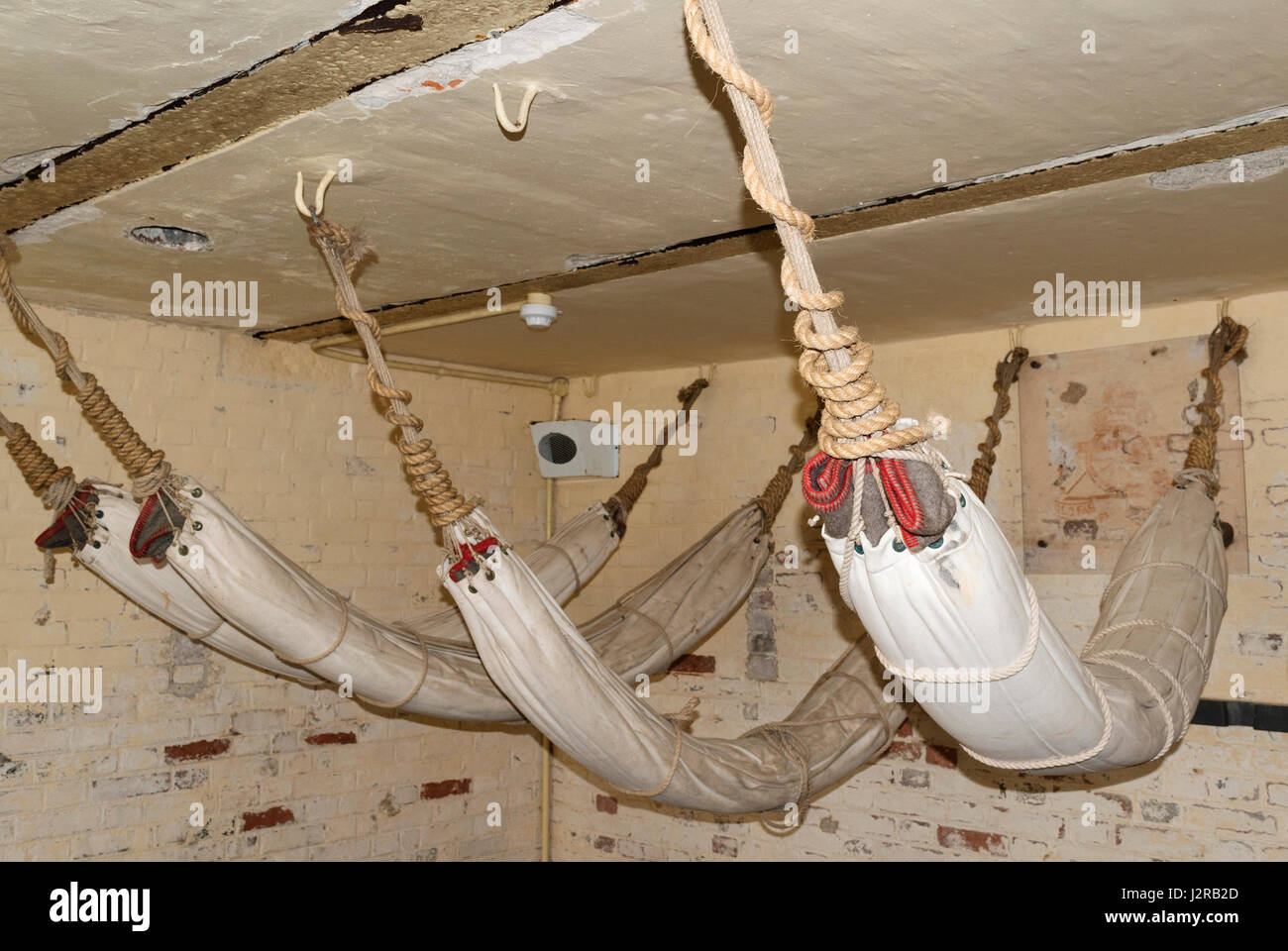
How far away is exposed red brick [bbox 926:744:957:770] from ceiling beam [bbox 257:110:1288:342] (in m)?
1.74

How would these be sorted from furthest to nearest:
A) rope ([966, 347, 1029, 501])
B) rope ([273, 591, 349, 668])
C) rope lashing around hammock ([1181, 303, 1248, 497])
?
1. rope ([966, 347, 1029, 501])
2. rope lashing around hammock ([1181, 303, 1248, 497])
3. rope ([273, 591, 349, 668])

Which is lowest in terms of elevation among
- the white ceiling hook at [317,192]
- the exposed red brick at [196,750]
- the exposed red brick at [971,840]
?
the exposed red brick at [971,840]

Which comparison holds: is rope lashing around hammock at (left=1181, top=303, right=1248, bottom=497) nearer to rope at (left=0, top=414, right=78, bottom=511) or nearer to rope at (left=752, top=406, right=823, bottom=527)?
rope at (left=752, top=406, right=823, bottom=527)

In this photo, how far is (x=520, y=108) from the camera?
5.32ft

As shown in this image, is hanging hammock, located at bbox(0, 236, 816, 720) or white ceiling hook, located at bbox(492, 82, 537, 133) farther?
hanging hammock, located at bbox(0, 236, 816, 720)

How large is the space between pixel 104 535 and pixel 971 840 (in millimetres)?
2565

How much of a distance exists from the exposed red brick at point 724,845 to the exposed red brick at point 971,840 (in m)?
0.77

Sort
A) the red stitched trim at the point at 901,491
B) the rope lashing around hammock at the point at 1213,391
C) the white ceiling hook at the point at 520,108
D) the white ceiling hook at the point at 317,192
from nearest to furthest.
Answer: the red stitched trim at the point at 901,491, the white ceiling hook at the point at 520,108, the white ceiling hook at the point at 317,192, the rope lashing around hammock at the point at 1213,391

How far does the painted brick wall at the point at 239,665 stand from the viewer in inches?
114

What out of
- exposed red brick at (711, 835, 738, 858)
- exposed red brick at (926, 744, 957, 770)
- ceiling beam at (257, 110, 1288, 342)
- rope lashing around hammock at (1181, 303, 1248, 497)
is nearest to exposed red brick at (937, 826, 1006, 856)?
exposed red brick at (926, 744, 957, 770)

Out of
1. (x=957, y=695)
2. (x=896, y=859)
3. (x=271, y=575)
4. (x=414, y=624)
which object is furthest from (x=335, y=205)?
(x=896, y=859)

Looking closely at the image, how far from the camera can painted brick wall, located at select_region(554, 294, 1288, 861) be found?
2725 mm

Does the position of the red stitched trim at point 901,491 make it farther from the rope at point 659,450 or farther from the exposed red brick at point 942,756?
the rope at point 659,450

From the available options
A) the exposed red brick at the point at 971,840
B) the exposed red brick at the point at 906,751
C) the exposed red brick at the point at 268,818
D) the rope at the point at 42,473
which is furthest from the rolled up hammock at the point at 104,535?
the exposed red brick at the point at 971,840
